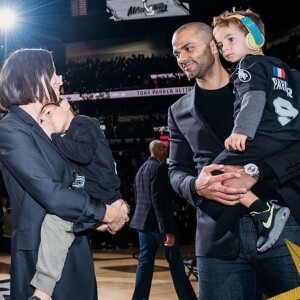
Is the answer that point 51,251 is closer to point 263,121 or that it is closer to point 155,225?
point 263,121

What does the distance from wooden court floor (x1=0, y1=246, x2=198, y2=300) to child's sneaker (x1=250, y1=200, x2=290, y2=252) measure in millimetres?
4178

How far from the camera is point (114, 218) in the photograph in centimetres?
216

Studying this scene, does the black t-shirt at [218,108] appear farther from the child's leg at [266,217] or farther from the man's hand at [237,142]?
the child's leg at [266,217]

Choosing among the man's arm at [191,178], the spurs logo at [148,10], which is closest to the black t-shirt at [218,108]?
the man's arm at [191,178]

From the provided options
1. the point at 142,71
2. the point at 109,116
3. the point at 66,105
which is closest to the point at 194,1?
the point at 142,71

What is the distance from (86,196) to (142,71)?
18.5 meters

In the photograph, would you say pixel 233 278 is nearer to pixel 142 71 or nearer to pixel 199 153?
pixel 199 153

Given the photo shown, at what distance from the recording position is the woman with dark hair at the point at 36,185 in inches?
79.0

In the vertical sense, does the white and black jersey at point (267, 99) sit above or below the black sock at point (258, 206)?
above

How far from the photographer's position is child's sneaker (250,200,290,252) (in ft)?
6.90

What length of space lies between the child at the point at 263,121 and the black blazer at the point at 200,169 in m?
0.07

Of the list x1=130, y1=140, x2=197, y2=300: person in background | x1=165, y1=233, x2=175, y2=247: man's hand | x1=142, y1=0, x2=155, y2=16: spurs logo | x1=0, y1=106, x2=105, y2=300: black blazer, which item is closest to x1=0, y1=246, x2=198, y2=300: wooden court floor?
x1=130, y1=140, x2=197, y2=300: person in background

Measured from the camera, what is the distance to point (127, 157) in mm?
17312

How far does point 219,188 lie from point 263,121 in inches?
13.6
